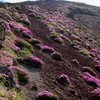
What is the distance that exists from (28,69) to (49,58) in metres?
6.68

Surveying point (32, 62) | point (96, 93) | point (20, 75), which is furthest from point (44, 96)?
point (96, 93)

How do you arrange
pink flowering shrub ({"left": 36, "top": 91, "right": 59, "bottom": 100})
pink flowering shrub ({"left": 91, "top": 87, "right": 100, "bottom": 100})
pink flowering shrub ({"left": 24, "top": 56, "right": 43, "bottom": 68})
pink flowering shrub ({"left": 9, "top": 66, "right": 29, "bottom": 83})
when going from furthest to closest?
pink flowering shrub ({"left": 24, "top": 56, "right": 43, "bottom": 68}) → pink flowering shrub ({"left": 91, "top": 87, "right": 100, "bottom": 100}) → pink flowering shrub ({"left": 9, "top": 66, "right": 29, "bottom": 83}) → pink flowering shrub ({"left": 36, "top": 91, "right": 59, "bottom": 100})

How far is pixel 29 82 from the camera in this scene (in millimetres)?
15281

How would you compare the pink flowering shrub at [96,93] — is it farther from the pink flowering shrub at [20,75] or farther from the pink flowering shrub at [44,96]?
the pink flowering shrub at [20,75]

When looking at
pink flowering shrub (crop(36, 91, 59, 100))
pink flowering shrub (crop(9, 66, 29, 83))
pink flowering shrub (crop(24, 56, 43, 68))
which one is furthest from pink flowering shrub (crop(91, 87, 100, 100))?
pink flowering shrub (crop(9, 66, 29, 83))

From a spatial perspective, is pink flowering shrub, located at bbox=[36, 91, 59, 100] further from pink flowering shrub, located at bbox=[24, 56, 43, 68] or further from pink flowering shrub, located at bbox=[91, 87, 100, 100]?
pink flowering shrub, located at bbox=[24, 56, 43, 68]

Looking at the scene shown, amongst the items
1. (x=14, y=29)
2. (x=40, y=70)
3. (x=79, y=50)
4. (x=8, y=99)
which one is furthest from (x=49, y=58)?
(x=8, y=99)

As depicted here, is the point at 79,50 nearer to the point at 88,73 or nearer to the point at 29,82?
the point at 88,73

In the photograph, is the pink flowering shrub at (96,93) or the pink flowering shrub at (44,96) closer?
the pink flowering shrub at (44,96)

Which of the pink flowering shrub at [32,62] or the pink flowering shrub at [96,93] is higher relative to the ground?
the pink flowering shrub at [32,62]

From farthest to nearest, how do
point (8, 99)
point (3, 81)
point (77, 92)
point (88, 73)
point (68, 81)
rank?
point (88, 73), point (68, 81), point (77, 92), point (3, 81), point (8, 99)

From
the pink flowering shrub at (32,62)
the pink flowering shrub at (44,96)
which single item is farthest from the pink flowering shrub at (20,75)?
the pink flowering shrub at (32,62)

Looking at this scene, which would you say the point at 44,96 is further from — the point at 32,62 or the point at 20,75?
the point at 32,62

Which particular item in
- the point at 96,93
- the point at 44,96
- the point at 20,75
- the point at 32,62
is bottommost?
the point at 96,93
